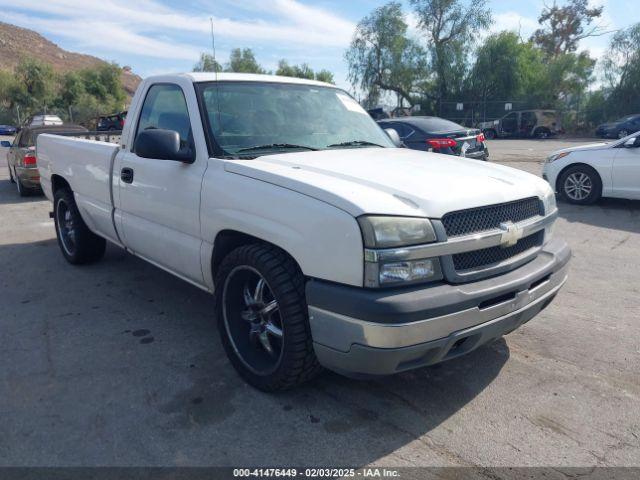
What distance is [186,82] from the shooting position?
390cm

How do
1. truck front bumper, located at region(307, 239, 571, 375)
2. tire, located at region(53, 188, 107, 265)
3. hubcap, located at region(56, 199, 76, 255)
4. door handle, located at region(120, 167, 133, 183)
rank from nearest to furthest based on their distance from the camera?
truck front bumper, located at region(307, 239, 571, 375) < door handle, located at region(120, 167, 133, 183) < tire, located at region(53, 188, 107, 265) < hubcap, located at region(56, 199, 76, 255)

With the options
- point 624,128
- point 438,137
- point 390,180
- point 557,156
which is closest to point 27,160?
point 438,137

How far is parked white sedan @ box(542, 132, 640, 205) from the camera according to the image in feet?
27.4

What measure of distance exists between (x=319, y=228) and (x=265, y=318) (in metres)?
0.86

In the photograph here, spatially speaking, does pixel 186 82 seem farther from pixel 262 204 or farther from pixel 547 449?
pixel 547 449

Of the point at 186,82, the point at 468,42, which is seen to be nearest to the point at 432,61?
the point at 468,42

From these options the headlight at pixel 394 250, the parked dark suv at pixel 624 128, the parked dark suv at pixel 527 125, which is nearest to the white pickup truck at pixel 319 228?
the headlight at pixel 394 250

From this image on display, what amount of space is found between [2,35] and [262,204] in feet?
449

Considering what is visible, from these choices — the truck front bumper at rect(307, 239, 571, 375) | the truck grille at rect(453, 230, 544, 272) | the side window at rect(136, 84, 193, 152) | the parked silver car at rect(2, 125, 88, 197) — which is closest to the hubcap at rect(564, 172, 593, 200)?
the truck grille at rect(453, 230, 544, 272)

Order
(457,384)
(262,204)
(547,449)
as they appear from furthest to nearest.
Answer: (457,384)
(262,204)
(547,449)

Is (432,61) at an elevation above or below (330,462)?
above

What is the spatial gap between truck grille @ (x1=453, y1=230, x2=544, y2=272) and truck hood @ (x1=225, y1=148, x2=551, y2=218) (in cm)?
26

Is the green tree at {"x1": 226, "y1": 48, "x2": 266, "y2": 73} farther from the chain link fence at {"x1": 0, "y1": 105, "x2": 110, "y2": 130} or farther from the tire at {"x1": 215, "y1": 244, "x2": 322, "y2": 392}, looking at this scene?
the tire at {"x1": 215, "y1": 244, "x2": 322, "y2": 392}

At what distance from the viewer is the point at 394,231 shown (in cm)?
253
